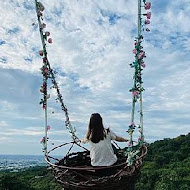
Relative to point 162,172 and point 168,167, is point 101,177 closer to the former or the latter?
point 162,172

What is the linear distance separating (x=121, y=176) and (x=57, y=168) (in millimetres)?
485

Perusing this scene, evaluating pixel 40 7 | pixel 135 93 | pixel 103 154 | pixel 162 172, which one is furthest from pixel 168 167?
pixel 135 93

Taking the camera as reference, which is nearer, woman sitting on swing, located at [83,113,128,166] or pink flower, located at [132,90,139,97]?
pink flower, located at [132,90,139,97]

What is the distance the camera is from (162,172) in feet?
53.7

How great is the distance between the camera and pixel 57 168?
2.71 meters

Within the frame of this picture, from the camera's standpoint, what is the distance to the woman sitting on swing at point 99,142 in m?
2.96

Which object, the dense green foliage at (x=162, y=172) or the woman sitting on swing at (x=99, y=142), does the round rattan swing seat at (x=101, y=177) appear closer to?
the woman sitting on swing at (x=99, y=142)

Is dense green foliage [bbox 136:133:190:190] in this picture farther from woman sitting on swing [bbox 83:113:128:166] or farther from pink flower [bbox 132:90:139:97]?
pink flower [bbox 132:90:139:97]

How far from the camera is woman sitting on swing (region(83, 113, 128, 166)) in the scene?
2.96m

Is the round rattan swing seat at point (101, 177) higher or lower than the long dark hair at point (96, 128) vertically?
lower

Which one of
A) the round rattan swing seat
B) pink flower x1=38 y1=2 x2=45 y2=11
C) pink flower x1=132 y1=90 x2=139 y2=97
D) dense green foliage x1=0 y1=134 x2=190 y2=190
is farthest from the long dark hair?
dense green foliage x1=0 y1=134 x2=190 y2=190

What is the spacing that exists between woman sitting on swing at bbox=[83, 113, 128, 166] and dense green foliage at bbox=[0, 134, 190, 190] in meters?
10.3

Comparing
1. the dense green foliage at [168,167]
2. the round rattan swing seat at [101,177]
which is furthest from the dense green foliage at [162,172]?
the round rattan swing seat at [101,177]

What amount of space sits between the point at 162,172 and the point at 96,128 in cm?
1409
